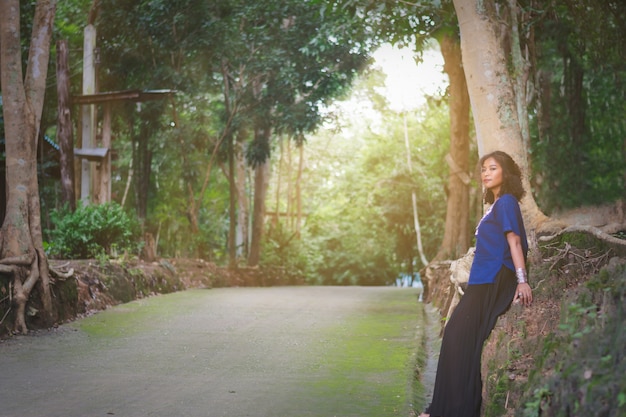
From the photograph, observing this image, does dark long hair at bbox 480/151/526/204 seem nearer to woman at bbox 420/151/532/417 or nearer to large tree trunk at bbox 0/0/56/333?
woman at bbox 420/151/532/417

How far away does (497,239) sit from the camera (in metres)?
6.33

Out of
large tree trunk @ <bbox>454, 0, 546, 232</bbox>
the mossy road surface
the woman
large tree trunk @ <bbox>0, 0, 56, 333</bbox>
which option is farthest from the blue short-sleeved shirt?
large tree trunk @ <bbox>0, 0, 56, 333</bbox>

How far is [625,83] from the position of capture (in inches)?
822

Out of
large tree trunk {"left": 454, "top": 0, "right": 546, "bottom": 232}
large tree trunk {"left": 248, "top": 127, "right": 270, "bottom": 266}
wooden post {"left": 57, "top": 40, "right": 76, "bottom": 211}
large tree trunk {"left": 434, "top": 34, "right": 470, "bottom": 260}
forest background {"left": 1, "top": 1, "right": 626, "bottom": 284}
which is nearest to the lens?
large tree trunk {"left": 454, "top": 0, "right": 546, "bottom": 232}

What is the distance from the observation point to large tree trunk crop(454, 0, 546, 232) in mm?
9633

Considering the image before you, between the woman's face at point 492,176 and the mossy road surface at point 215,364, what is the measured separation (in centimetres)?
191

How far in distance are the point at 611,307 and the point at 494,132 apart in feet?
18.0

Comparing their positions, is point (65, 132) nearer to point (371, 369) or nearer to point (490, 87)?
point (490, 87)

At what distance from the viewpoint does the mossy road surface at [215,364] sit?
6930 mm

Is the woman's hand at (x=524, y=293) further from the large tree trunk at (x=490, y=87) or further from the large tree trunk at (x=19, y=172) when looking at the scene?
the large tree trunk at (x=19, y=172)

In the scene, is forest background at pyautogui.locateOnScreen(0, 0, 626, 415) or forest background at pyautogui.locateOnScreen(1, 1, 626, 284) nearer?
forest background at pyautogui.locateOnScreen(0, 0, 626, 415)

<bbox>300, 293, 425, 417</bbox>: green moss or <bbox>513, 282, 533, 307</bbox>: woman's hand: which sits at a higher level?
<bbox>513, 282, 533, 307</bbox>: woman's hand

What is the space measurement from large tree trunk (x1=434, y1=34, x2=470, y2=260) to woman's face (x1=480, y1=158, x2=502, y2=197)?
473 inches

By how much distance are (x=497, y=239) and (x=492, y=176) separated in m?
0.51
